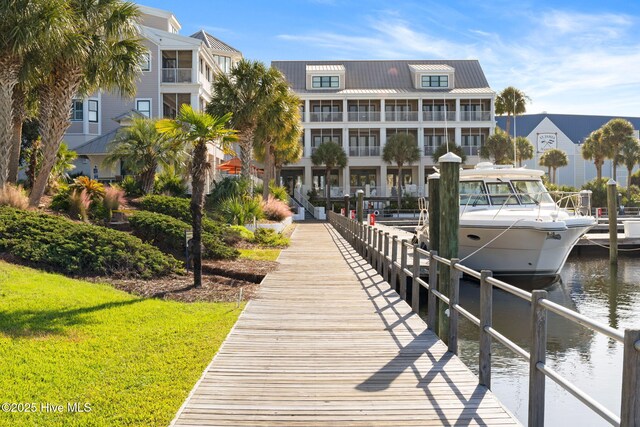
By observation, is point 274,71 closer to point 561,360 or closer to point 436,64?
point 561,360

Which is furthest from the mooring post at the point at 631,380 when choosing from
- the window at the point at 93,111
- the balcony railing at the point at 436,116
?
the balcony railing at the point at 436,116

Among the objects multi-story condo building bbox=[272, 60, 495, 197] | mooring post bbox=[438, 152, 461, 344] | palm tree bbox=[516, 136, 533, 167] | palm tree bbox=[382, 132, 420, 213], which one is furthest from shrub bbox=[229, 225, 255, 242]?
palm tree bbox=[516, 136, 533, 167]

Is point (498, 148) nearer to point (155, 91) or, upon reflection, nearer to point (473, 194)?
point (155, 91)

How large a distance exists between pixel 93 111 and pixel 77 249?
2692 centimetres

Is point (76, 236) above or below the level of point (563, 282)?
above

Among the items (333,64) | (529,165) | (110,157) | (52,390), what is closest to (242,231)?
(110,157)

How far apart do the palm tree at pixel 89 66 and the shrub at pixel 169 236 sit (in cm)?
409

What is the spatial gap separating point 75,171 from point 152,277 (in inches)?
952

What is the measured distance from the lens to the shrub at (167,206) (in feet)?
69.5

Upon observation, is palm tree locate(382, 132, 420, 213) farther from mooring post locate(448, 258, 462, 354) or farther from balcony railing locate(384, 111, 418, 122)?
mooring post locate(448, 258, 462, 354)

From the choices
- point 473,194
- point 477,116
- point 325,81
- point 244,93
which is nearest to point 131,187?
point 244,93

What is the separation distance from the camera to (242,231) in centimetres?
2319

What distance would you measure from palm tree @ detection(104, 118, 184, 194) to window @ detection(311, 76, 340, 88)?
33722 millimetres

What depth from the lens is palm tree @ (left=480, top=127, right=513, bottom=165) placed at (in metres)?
53.3
